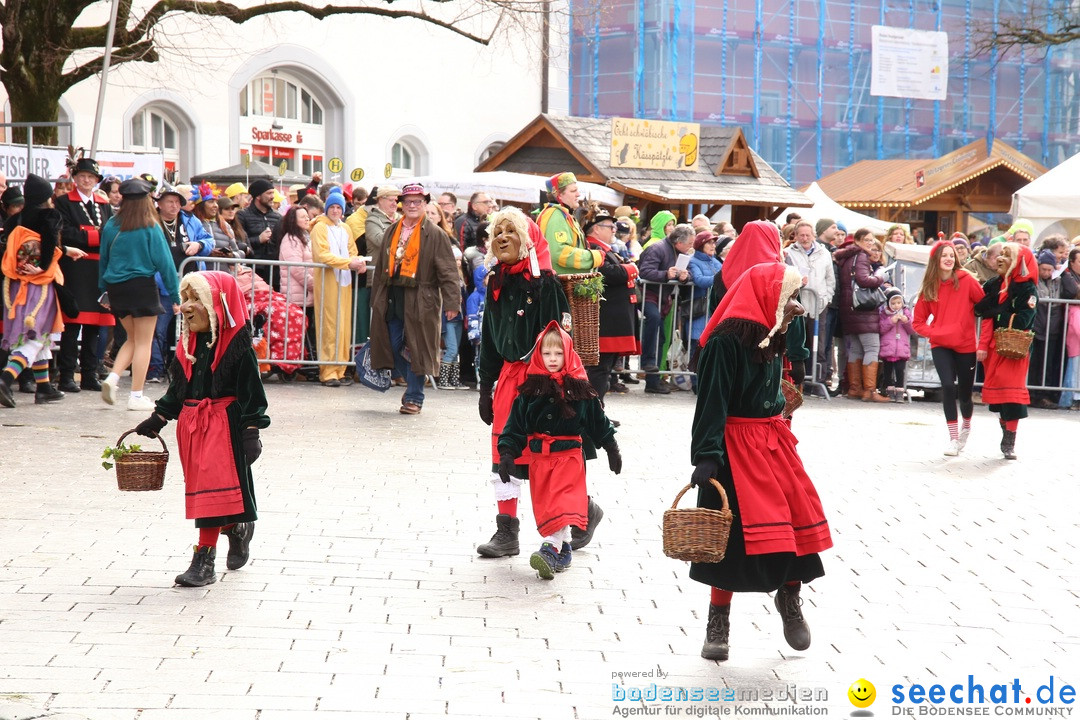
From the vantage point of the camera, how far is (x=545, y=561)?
6.42 m

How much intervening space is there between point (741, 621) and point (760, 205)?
2378 cm

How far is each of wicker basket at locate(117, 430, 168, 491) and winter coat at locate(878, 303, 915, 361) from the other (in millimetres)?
9857

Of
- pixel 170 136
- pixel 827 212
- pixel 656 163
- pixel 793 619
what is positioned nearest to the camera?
pixel 793 619

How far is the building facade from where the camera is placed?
39.8 metres

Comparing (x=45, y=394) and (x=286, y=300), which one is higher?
(x=286, y=300)

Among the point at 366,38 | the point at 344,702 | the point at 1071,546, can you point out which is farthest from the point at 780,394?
the point at 366,38

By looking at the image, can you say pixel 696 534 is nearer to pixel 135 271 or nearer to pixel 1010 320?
pixel 1010 320

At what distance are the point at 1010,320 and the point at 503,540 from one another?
574 centimetres

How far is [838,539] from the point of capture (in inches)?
299

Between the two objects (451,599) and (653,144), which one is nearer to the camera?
(451,599)

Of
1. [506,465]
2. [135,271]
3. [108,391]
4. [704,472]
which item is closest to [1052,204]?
[135,271]

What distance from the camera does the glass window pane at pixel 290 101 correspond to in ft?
98.5

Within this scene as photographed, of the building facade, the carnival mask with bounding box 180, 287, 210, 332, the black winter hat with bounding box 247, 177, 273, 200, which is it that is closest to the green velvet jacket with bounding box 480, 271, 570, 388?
the carnival mask with bounding box 180, 287, 210, 332

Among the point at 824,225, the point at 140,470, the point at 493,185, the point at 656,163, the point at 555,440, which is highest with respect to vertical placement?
the point at 656,163
